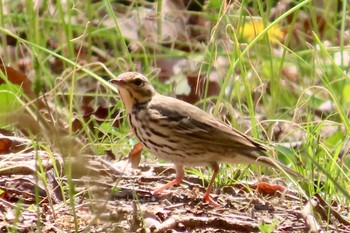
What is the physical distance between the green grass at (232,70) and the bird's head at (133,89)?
0.08 m

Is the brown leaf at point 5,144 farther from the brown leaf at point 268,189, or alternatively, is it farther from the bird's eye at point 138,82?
the brown leaf at point 268,189

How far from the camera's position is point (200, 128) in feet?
20.2

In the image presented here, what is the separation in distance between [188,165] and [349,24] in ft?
15.3

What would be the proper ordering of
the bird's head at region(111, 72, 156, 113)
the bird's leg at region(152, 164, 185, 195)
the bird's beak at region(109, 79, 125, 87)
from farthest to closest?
the bird's head at region(111, 72, 156, 113) < the bird's beak at region(109, 79, 125, 87) < the bird's leg at region(152, 164, 185, 195)

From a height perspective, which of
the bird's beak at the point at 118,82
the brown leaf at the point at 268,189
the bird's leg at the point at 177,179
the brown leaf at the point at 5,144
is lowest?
the brown leaf at the point at 268,189

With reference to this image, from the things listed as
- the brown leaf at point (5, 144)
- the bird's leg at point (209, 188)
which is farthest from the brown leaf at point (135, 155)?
the brown leaf at point (5, 144)

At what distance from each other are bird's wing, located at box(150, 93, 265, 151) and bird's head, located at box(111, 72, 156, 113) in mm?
164

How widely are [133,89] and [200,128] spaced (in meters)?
0.46

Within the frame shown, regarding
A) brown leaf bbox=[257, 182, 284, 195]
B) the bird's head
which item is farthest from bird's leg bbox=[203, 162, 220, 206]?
the bird's head

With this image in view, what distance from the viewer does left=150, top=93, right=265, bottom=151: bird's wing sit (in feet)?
20.0

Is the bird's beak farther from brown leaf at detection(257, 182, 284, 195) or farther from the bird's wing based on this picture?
brown leaf at detection(257, 182, 284, 195)

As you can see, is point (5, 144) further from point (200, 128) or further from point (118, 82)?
point (200, 128)

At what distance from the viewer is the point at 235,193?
19.8 feet

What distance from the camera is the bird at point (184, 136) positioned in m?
6.03
